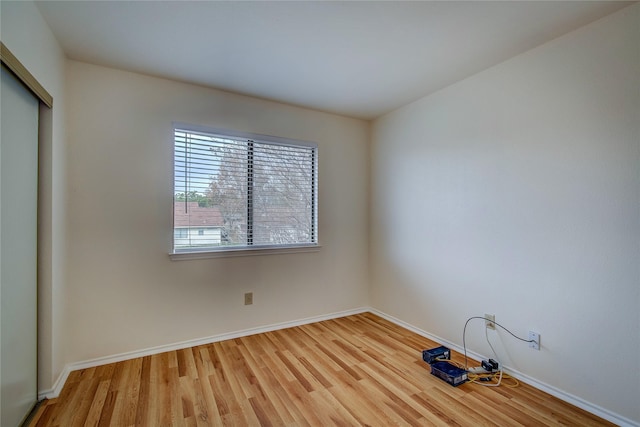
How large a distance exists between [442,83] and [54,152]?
304 centimetres

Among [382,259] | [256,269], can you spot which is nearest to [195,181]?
[256,269]

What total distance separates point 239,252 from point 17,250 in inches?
60.5

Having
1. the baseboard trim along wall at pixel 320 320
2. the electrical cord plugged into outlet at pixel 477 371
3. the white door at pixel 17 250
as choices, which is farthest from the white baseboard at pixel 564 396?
the white door at pixel 17 250

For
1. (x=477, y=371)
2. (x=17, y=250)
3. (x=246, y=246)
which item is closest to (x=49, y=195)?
(x=17, y=250)

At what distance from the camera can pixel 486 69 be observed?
234 cm

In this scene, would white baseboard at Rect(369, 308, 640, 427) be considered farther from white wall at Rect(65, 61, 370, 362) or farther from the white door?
the white door

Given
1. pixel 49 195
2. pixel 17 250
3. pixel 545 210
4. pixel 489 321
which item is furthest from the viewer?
pixel 489 321

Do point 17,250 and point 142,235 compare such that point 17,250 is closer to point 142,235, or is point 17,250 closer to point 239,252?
point 142,235

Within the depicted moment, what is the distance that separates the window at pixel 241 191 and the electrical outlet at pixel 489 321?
177 cm

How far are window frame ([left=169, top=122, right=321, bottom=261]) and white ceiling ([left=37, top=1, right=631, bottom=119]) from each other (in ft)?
1.40

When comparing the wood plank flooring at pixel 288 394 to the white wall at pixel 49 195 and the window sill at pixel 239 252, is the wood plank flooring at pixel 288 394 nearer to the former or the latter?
the white wall at pixel 49 195

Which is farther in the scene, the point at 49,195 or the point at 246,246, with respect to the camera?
the point at 246,246

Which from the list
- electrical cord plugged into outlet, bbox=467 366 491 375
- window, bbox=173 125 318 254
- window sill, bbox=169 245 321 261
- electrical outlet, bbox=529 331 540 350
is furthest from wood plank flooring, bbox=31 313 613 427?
window, bbox=173 125 318 254

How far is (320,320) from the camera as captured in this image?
10.8ft
